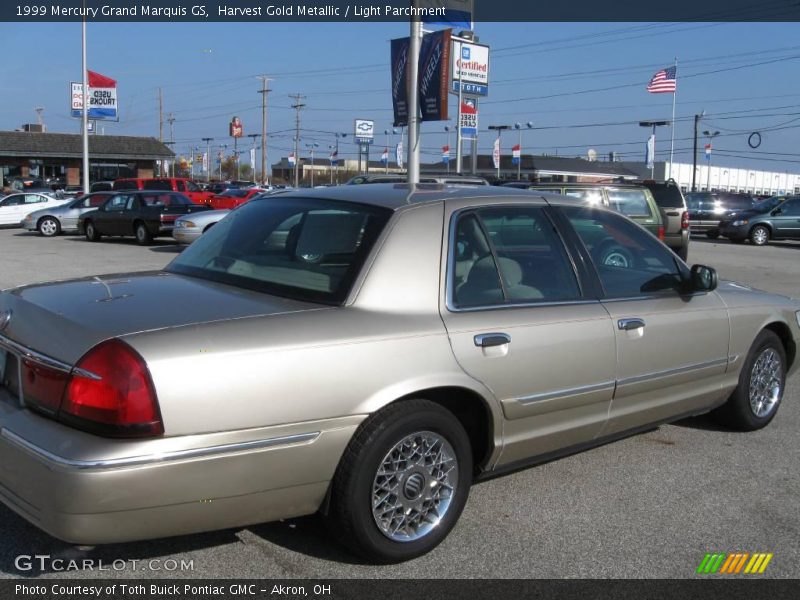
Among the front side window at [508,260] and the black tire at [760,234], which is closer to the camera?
the front side window at [508,260]

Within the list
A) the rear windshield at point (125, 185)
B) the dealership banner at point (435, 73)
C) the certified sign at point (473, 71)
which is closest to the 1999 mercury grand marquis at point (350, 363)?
the dealership banner at point (435, 73)

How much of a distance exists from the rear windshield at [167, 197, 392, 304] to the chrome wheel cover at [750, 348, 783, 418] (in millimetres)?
3060

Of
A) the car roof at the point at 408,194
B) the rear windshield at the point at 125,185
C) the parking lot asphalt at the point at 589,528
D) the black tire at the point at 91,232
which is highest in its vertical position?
the rear windshield at the point at 125,185

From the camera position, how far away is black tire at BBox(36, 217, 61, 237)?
85.5 ft

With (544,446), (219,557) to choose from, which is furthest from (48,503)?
(544,446)

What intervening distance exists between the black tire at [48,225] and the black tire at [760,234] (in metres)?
22.3

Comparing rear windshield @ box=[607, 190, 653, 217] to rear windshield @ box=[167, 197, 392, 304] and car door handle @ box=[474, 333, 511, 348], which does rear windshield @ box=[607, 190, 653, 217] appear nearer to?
rear windshield @ box=[167, 197, 392, 304]

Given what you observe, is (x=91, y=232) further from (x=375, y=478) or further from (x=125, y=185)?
(x=375, y=478)

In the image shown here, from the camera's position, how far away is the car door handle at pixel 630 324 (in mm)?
4312

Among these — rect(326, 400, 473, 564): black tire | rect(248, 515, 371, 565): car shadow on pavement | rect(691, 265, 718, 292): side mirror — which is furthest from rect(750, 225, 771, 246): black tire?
rect(248, 515, 371, 565): car shadow on pavement

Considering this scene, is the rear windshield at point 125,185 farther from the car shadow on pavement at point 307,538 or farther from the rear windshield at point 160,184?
the car shadow on pavement at point 307,538

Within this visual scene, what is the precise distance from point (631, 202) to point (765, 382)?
947 centimetres

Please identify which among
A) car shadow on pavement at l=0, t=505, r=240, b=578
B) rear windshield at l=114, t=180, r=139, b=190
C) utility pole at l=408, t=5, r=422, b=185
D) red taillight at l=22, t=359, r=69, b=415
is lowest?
car shadow on pavement at l=0, t=505, r=240, b=578

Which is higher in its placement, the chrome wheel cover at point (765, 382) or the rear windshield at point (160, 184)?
the rear windshield at point (160, 184)
